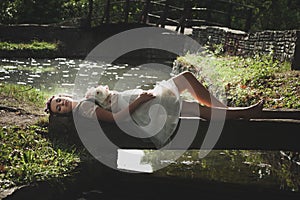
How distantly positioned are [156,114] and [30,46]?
43.9ft

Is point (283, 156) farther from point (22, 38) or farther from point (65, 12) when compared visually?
point (65, 12)

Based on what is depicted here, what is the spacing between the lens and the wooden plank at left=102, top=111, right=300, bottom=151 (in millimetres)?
5566

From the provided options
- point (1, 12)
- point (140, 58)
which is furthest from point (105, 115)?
point (1, 12)

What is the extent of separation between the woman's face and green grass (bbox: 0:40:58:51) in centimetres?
1246

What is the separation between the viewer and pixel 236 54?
13750 millimetres

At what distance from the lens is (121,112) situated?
5.64 metres

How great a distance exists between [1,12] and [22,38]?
12.0 feet

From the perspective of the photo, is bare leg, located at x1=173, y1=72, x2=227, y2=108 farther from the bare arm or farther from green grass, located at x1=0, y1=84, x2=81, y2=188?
green grass, located at x1=0, y1=84, x2=81, y2=188

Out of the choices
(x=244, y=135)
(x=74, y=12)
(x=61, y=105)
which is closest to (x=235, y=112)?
(x=244, y=135)

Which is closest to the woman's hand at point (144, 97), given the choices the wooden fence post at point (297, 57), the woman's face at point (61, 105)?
the woman's face at point (61, 105)

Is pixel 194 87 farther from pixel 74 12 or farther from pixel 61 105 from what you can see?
pixel 74 12

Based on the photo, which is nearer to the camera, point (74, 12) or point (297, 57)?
point (297, 57)

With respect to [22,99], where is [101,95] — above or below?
above

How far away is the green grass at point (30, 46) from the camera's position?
17844 mm
